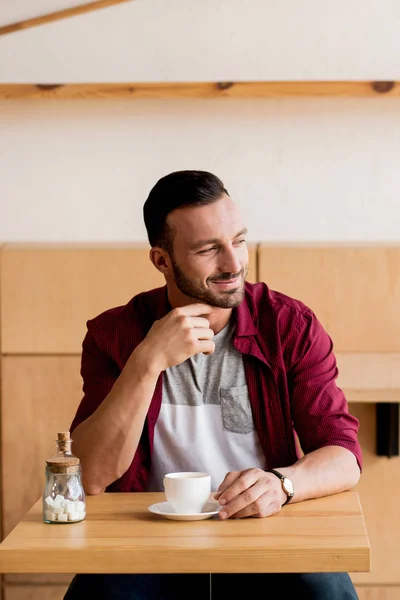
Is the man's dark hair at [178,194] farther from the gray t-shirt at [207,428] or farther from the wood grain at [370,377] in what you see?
the wood grain at [370,377]

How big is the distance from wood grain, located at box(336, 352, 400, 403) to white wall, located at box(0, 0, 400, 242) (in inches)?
16.8

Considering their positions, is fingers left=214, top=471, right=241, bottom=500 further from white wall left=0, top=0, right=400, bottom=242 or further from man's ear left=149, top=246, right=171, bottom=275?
white wall left=0, top=0, right=400, bottom=242

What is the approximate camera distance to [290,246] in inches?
103

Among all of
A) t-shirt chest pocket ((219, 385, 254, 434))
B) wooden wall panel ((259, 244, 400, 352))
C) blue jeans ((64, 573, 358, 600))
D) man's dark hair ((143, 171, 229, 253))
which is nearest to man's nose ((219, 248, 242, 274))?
man's dark hair ((143, 171, 229, 253))

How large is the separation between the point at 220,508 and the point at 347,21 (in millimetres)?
1794

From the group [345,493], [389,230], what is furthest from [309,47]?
[345,493]

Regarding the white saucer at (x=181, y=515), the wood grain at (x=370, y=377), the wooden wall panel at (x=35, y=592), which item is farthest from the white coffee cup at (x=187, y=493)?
the wooden wall panel at (x=35, y=592)

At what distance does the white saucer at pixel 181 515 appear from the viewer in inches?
54.7

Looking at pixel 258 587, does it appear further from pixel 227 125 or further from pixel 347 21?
pixel 347 21

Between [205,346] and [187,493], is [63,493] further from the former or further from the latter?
[205,346]

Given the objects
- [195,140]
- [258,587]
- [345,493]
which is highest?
[195,140]

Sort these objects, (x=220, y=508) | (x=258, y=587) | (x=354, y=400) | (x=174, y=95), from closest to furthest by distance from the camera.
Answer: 1. (x=220, y=508)
2. (x=258, y=587)
3. (x=354, y=400)
4. (x=174, y=95)

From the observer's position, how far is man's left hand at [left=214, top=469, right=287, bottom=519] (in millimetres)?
1398

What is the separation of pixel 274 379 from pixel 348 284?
2.78 feet
